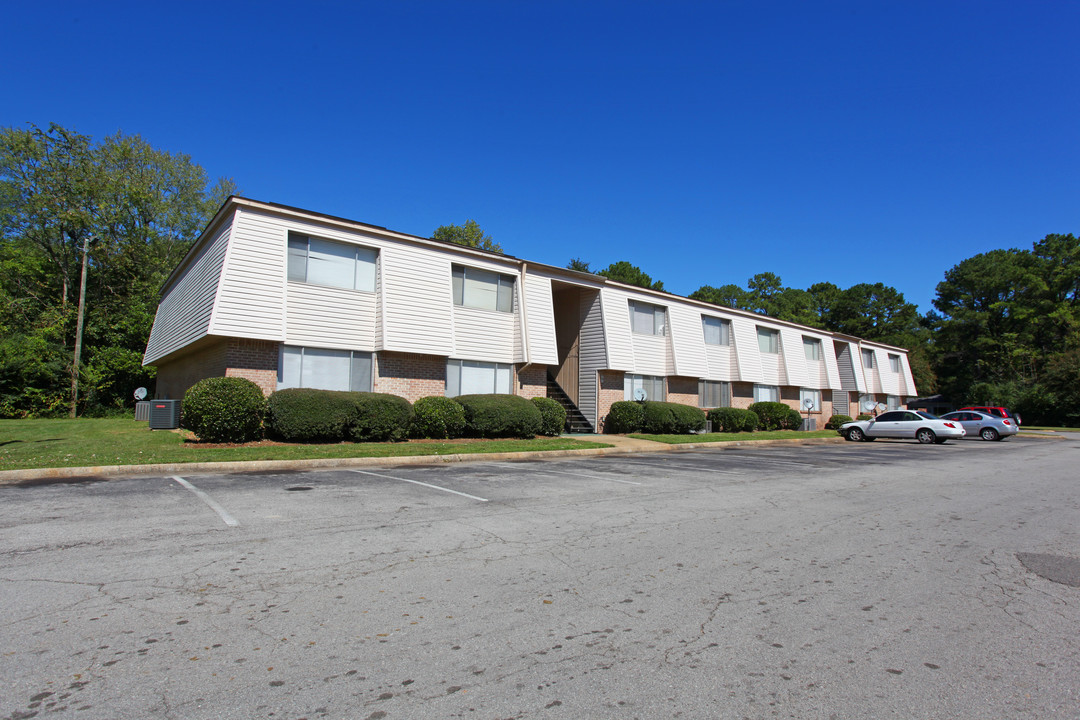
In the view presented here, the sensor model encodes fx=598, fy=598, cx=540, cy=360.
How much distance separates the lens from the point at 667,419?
23.9 m

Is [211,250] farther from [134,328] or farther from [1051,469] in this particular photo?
[1051,469]

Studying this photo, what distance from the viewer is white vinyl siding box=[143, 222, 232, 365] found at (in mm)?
16750

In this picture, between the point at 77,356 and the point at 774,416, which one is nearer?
the point at 77,356

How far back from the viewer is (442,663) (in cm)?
338

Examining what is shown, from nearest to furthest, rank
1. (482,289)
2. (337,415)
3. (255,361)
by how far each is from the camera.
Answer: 1. (337,415)
2. (255,361)
3. (482,289)

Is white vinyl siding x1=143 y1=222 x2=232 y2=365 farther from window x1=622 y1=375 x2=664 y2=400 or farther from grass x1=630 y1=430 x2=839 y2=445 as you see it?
window x1=622 y1=375 x2=664 y2=400

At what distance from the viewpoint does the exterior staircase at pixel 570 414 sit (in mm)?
24703

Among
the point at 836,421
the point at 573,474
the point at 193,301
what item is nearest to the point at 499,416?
the point at 573,474

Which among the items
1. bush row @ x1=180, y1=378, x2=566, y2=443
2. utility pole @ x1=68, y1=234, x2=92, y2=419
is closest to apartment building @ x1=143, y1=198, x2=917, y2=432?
bush row @ x1=180, y1=378, x2=566, y2=443

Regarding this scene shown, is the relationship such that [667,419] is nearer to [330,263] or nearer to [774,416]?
[774,416]

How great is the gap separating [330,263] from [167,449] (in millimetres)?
7385

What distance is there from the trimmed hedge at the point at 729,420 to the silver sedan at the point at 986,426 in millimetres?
10917

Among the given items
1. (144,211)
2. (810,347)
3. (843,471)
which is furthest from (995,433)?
(144,211)

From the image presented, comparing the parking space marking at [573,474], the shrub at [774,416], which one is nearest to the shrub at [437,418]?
the parking space marking at [573,474]
